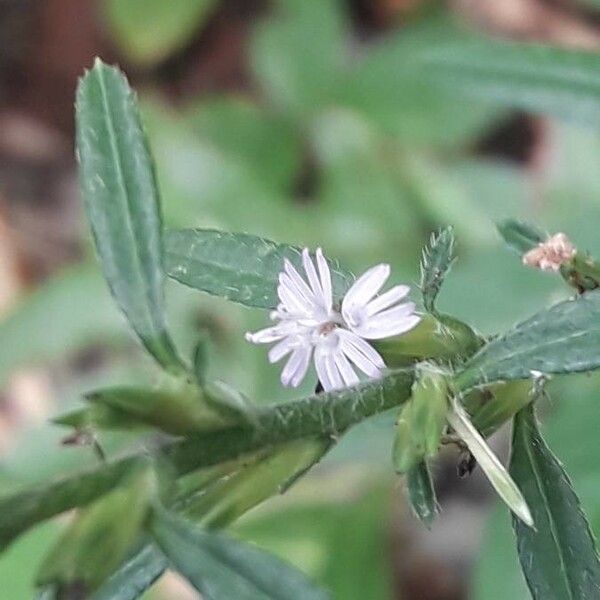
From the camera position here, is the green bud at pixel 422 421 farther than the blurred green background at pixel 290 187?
No

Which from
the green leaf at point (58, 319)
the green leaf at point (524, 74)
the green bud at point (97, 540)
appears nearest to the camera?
the green bud at point (97, 540)

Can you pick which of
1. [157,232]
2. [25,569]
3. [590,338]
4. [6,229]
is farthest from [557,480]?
[6,229]

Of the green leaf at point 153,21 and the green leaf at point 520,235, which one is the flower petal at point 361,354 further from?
the green leaf at point 153,21

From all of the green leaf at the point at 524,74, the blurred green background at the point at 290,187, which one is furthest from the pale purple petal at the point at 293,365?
the blurred green background at the point at 290,187

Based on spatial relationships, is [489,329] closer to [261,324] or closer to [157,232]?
[261,324]

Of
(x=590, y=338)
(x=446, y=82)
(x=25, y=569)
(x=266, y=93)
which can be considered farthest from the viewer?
(x=266, y=93)

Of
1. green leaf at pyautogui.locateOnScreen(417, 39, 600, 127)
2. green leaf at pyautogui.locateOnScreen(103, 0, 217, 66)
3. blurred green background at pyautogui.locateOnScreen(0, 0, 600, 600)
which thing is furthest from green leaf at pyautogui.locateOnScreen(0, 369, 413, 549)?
green leaf at pyautogui.locateOnScreen(103, 0, 217, 66)

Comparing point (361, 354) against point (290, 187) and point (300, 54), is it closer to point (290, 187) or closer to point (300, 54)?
point (290, 187)
